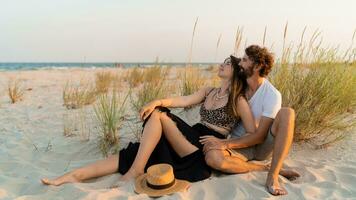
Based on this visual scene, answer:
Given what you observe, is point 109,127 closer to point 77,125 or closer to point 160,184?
point 77,125

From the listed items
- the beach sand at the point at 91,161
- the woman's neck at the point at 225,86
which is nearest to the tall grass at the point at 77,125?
the beach sand at the point at 91,161

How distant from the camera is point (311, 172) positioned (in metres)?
3.00

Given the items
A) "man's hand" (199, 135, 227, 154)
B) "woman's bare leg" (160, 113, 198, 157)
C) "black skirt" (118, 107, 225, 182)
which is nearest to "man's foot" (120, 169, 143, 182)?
"black skirt" (118, 107, 225, 182)

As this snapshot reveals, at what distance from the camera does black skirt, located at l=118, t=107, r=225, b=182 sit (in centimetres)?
289

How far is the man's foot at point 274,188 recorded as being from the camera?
101 inches

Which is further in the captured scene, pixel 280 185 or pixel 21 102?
pixel 21 102

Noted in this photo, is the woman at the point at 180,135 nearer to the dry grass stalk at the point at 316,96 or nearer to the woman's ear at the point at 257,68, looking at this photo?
the woman's ear at the point at 257,68

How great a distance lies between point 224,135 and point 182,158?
1.31ft

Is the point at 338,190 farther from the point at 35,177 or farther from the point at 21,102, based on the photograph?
the point at 21,102

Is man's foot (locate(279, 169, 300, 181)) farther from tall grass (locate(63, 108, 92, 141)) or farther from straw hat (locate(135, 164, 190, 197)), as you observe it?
tall grass (locate(63, 108, 92, 141))

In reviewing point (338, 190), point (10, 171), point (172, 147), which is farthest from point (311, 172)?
point (10, 171)

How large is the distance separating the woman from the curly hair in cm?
16

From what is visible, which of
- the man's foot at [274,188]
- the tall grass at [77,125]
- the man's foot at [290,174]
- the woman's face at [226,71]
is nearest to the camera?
the man's foot at [274,188]

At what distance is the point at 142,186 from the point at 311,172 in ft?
4.26
